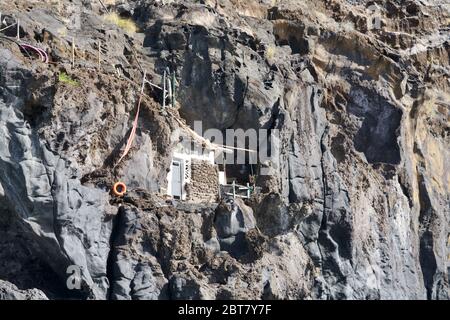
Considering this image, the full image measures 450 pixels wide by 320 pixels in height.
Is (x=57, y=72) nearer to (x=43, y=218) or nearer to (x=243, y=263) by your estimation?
(x=43, y=218)

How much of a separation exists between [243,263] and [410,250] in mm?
8354

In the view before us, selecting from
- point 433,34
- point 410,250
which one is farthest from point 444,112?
point 410,250

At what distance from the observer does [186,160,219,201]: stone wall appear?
1299 inches

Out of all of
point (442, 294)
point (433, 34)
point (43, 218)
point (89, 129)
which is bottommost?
point (442, 294)

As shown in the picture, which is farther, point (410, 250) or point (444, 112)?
point (444, 112)

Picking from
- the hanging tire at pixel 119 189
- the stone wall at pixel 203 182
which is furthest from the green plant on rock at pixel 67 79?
the stone wall at pixel 203 182

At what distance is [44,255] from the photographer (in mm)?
29422

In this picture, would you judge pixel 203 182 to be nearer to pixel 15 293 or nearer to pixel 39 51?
pixel 39 51

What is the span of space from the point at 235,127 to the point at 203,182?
81.3 inches

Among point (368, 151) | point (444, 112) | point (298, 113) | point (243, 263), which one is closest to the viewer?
point (243, 263)

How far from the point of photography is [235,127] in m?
34.4

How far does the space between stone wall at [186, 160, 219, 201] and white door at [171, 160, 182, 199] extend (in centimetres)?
26

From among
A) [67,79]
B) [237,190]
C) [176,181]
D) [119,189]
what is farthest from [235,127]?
[67,79]

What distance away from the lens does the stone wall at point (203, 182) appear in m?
33.0
